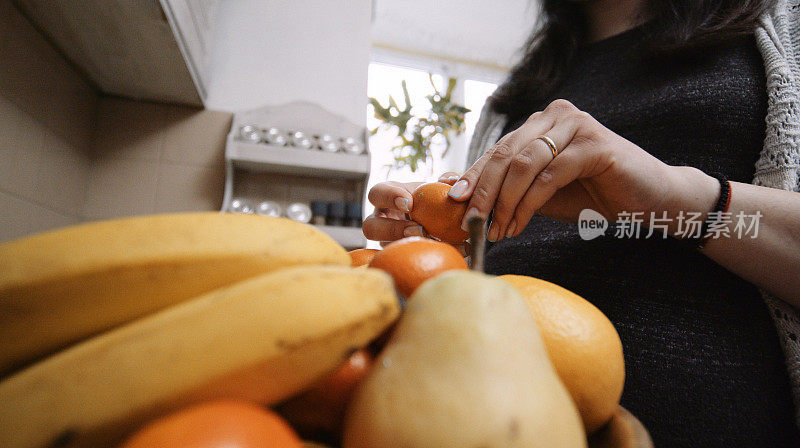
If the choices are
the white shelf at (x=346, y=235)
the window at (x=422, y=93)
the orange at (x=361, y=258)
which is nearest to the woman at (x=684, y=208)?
the orange at (x=361, y=258)

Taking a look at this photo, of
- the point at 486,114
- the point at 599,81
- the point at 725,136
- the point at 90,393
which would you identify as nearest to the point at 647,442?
the point at 90,393

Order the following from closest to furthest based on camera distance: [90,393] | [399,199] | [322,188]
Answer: [90,393]
[399,199]
[322,188]

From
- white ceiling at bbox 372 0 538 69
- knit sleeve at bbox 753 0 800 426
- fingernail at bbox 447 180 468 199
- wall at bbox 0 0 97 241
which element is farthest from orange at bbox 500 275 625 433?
white ceiling at bbox 372 0 538 69

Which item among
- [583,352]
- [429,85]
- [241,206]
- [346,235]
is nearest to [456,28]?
[429,85]

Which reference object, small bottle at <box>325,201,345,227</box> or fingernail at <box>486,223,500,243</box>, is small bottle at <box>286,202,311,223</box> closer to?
small bottle at <box>325,201,345,227</box>

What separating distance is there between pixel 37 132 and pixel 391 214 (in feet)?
3.77

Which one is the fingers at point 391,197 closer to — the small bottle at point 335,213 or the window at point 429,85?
the small bottle at point 335,213

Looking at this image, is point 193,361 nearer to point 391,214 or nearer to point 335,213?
point 391,214

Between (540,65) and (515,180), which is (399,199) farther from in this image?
(540,65)

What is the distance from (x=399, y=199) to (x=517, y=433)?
1.43 ft

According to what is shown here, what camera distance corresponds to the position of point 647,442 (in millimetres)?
185

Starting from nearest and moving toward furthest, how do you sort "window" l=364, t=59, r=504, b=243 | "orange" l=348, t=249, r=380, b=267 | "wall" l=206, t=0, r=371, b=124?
1. "orange" l=348, t=249, r=380, b=267
2. "wall" l=206, t=0, r=371, b=124
3. "window" l=364, t=59, r=504, b=243

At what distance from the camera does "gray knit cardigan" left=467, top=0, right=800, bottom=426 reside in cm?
50

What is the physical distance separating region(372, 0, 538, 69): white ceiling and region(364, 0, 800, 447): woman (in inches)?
76.0
